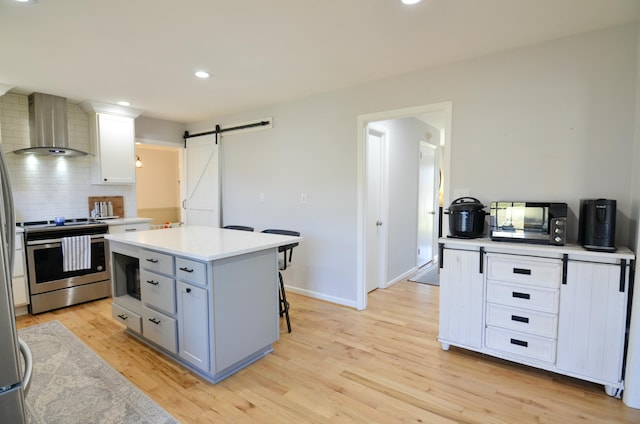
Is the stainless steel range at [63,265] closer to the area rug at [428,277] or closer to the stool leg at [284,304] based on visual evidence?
the stool leg at [284,304]

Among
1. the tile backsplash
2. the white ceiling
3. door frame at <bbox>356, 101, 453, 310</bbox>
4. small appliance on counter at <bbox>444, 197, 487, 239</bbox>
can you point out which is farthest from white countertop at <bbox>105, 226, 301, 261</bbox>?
the tile backsplash

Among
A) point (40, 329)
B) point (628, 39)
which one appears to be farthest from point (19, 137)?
point (628, 39)

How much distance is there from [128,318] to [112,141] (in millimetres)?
2601

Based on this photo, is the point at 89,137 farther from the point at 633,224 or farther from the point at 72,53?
the point at 633,224

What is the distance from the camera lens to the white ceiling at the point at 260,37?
6.56ft

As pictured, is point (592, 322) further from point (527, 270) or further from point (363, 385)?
point (363, 385)

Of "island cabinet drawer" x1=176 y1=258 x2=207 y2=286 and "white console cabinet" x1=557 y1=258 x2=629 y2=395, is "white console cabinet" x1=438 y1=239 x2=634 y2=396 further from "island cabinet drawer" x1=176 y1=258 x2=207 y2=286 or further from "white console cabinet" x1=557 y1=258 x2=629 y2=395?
"island cabinet drawer" x1=176 y1=258 x2=207 y2=286

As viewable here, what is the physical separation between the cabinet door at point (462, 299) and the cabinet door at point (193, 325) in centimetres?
182

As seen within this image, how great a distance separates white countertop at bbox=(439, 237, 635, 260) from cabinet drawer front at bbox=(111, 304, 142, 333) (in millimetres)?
2594

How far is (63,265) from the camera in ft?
11.7

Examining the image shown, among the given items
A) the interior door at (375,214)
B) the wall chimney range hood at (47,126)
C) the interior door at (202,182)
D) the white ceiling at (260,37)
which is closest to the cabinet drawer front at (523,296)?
the interior door at (375,214)

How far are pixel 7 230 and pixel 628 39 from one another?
3.49m

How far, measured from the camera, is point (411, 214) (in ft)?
16.2

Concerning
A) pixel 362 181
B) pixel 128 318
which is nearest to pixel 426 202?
pixel 362 181
